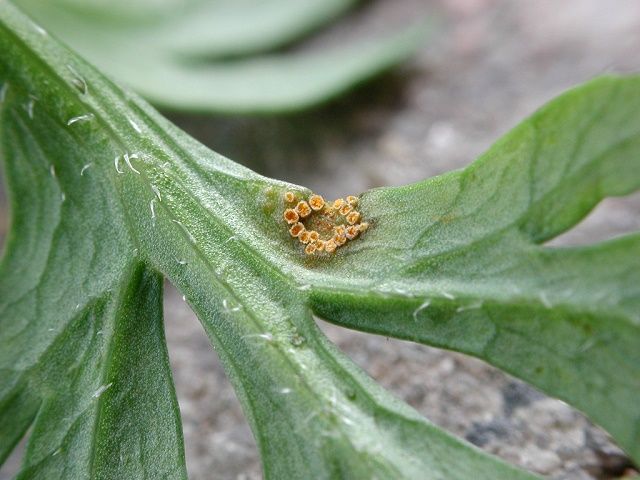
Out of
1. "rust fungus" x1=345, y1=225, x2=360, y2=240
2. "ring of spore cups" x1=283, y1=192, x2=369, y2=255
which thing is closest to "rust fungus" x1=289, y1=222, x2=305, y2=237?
"ring of spore cups" x1=283, y1=192, x2=369, y2=255

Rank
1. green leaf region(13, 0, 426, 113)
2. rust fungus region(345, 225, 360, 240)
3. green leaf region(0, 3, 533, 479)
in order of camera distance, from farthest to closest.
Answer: green leaf region(13, 0, 426, 113) < rust fungus region(345, 225, 360, 240) < green leaf region(0, 3, 533, 479)

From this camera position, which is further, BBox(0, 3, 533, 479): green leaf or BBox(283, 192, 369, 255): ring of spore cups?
BBox(283, 192, 369, 255): ring of spore cups

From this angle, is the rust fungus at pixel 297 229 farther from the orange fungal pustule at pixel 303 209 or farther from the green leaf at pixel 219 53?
the green leaf at pixel 219 53

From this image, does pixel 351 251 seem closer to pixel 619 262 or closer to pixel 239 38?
pixel 619 262

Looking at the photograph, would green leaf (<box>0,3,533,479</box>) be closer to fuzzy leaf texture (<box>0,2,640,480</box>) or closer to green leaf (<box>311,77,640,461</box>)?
fuzzy leaf texture (<box>0,2,640,480</box>)

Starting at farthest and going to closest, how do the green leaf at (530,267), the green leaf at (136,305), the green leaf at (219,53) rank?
the green leaf at (219,53) → the green leaf at (136,305) → the green leaf at (530,267)

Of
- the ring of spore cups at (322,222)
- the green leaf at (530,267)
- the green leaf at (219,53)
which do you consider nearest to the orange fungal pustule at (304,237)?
the ring of spore cups at (322,222)

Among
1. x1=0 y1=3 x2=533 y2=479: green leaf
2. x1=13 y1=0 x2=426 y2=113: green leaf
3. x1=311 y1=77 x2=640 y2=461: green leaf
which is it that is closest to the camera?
x1=311 y1=77 x2=640 y2=461: green leaf

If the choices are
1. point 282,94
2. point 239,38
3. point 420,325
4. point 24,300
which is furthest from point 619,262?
point 239,38
